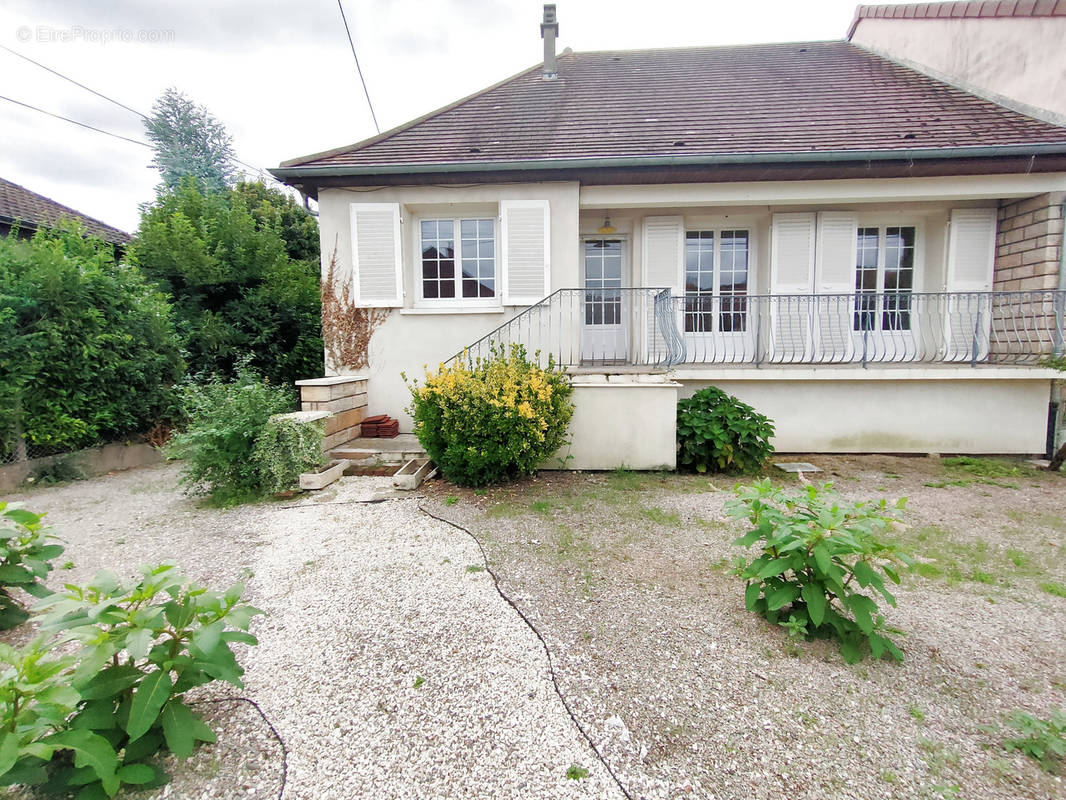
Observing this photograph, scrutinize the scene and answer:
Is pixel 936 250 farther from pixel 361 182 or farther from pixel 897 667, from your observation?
pixel 361 182

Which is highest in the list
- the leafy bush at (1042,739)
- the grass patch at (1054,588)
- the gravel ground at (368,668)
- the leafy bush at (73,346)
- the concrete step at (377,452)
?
the leafy bush at (73,346)

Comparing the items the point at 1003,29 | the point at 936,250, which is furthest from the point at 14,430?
the point at 1003,29

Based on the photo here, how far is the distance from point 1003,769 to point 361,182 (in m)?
7.61

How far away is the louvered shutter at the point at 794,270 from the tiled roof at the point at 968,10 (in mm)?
3849

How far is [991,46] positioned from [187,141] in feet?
141

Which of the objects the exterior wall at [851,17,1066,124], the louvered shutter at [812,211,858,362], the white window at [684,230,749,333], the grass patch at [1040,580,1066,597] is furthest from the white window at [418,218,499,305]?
the exterior wall at [851,17,1066,124]

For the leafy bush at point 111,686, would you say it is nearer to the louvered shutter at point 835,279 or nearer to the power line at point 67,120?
the louvered shutter at point 835,279

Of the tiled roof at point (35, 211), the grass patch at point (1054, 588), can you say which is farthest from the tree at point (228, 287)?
the grass patch at point (1054, 588)

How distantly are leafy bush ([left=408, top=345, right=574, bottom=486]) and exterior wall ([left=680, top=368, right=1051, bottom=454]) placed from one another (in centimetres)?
253

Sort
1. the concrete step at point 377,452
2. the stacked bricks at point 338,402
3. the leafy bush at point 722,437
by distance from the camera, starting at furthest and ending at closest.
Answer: the concrete step at point 377,452 < the stacked bricks at point 338,402 < the leafy bush at point 722,437

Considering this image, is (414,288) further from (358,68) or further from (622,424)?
(358,68)

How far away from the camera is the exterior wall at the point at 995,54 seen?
650 cm

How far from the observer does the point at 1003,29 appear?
7000mm

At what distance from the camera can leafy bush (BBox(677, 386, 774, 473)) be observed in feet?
18.0
